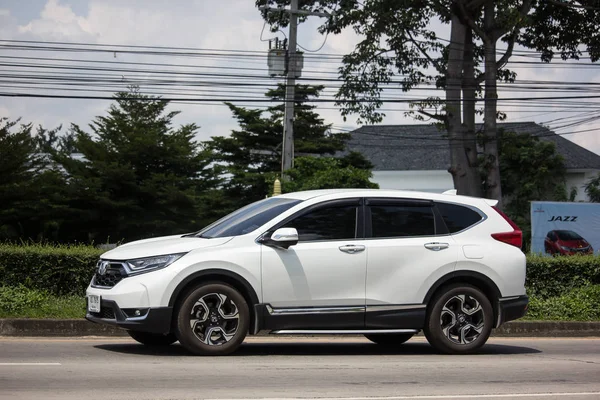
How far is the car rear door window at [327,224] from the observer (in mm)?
9836

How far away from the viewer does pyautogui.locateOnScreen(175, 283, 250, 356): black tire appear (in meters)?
9.27

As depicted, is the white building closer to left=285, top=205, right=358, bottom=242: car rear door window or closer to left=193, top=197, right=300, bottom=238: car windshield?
left=193, top=197, right=300, bottom=238: car windshield

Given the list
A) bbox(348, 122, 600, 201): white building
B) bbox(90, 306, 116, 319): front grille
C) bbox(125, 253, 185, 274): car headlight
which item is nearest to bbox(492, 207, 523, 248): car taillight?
bbox(125, 253, 185, 274): car headlight

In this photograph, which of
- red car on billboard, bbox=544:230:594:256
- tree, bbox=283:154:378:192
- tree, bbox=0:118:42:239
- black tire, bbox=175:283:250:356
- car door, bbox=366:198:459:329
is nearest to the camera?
black tire, bbox=175:283:250:356

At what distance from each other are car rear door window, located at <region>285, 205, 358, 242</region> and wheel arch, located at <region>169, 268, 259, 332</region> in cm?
79

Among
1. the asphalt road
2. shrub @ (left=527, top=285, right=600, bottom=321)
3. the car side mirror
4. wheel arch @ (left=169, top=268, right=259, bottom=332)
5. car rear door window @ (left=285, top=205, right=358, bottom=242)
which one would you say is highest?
car rear door window @ (left=285, top=205, right=358, bottom=242)

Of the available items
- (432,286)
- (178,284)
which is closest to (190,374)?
(178,284)

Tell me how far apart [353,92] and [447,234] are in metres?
24.3

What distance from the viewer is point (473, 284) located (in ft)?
34.2

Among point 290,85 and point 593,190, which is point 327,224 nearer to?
point 290,85

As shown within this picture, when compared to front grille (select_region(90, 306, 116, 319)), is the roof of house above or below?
above

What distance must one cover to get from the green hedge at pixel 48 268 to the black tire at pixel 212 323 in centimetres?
454

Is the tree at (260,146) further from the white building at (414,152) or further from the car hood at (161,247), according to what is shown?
the car hood at (161,247)

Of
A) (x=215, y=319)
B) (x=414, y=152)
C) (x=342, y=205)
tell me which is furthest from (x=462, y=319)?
(x=414, y=152)
